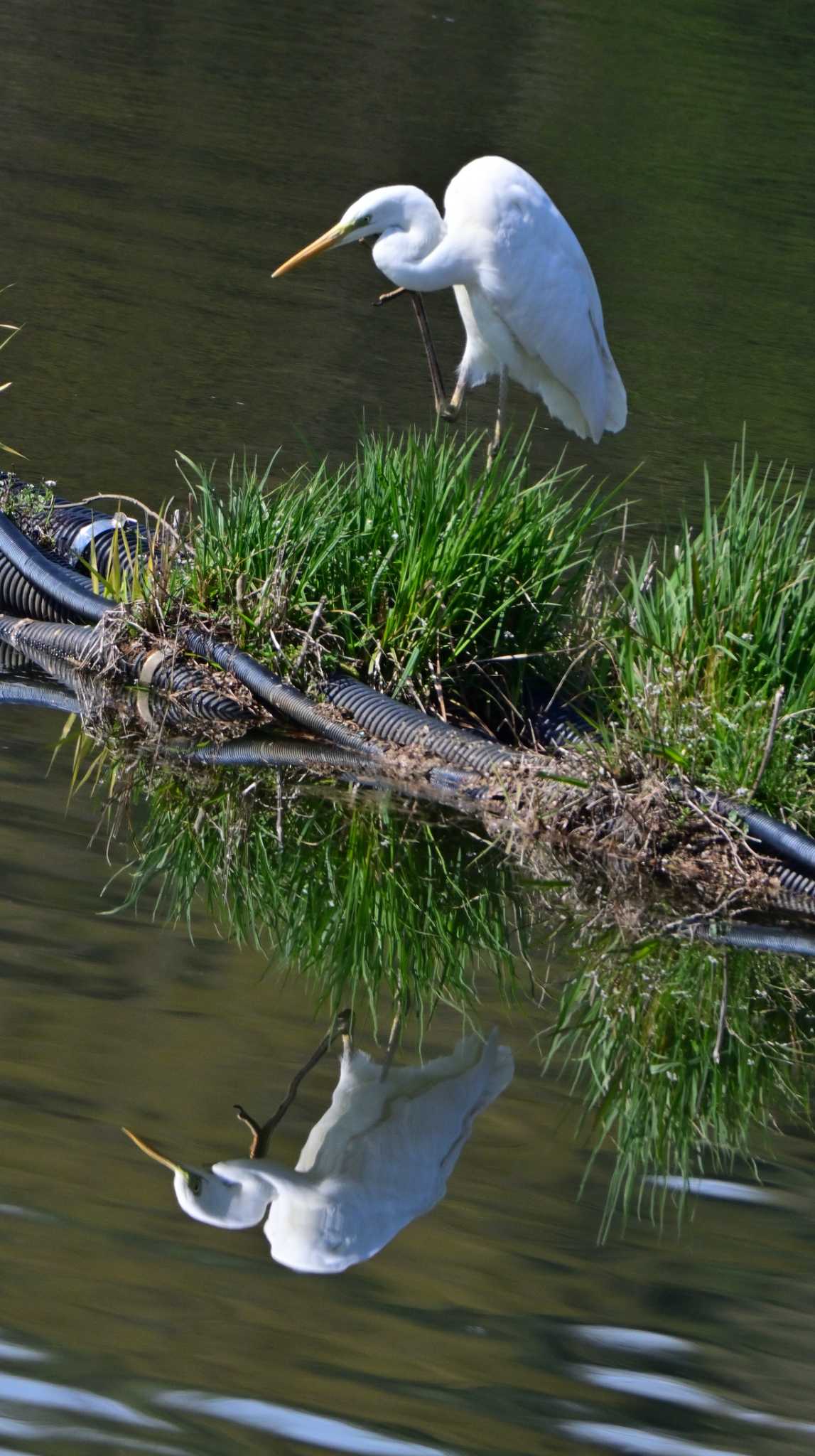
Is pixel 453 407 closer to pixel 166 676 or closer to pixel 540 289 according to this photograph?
pixel 540 289

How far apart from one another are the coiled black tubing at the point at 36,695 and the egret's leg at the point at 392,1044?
84.4 inches

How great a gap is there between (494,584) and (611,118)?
18.2 m

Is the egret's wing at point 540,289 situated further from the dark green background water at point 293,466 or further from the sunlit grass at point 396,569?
the sunlit grass at point 396,569

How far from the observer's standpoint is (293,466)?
975 cm

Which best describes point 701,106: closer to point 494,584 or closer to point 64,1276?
point 494,584

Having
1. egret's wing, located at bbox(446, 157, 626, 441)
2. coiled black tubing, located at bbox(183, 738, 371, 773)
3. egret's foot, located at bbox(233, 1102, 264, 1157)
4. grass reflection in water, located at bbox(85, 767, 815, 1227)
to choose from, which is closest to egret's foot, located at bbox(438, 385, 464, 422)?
egret's wing, located at bbox(446, 157, 626, 441)

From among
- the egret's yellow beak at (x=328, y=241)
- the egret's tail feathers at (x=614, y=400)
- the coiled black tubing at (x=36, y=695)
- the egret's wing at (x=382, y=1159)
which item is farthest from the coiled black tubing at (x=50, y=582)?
the egret's tail feathers at (x=614, y=400)

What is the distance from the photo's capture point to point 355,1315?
134 inches

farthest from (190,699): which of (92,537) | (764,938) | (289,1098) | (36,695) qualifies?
(289,1098)

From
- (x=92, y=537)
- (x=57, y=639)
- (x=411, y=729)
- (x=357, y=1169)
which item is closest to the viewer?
(x=357, y=1169)

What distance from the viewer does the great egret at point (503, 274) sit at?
7871 millimetres

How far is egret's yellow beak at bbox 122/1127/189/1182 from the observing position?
12.3ft

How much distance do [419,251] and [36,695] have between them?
2583 mm

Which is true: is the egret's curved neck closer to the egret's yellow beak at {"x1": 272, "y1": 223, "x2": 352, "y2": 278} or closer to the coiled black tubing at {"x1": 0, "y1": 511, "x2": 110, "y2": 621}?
the egret's yellow beak at {"x1": 272, "y1": 223, "x2": 352, "y2": 278}
